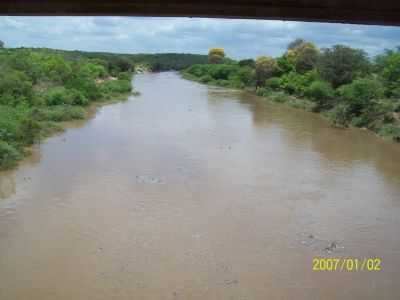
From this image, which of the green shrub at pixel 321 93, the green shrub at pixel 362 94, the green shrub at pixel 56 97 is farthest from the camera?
the green shrub at pixel 321 93

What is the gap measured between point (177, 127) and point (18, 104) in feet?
20.0

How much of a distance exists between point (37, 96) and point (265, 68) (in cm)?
1736

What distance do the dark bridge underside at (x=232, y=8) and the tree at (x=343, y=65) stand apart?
18532mm

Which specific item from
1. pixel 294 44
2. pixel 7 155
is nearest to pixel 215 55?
pixel 294 44

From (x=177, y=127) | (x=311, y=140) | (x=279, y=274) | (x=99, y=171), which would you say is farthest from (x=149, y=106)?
(x=279, y=274)

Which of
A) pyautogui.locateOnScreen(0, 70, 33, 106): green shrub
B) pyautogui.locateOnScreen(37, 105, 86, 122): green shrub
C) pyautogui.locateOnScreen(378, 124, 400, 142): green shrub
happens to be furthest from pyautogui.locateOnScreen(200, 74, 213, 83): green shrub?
pyautogui.locateOnScreen(378, 124, 400, 142): green shrub

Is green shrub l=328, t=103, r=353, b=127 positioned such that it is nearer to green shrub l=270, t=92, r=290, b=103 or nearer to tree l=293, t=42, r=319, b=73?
green shrub l=270, t=92, r=290, b=103

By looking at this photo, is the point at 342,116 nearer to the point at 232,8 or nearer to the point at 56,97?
the point at 56,97

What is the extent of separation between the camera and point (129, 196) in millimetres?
9344

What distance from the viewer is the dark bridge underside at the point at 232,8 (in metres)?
3.65

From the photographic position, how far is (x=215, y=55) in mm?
50688

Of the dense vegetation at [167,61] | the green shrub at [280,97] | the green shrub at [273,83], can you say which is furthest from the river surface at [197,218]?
the dense vegetation at [167,61]

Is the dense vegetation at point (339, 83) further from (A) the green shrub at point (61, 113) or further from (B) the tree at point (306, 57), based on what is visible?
(A) the green shrub at point (61, 113)

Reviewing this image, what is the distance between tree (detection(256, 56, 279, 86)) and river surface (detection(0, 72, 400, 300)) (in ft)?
51.0
